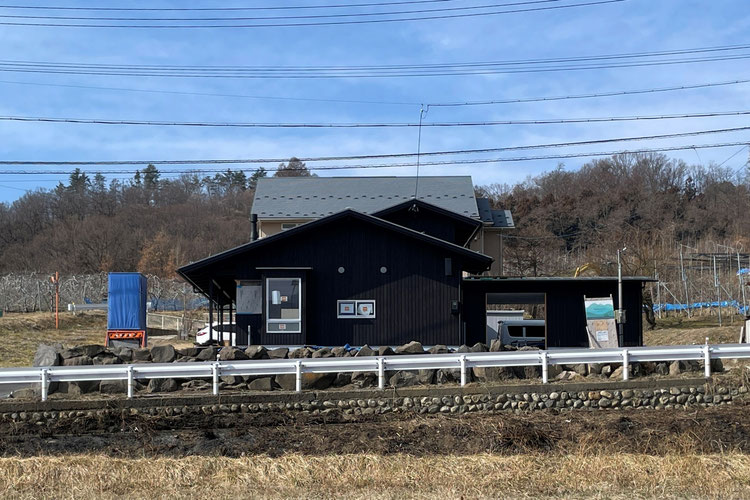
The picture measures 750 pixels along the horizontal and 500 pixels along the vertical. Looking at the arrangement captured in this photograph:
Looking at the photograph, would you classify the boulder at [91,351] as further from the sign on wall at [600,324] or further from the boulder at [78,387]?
the sign on wall at [600,324]

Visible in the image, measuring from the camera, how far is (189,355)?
20.7 meters

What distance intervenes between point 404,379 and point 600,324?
855 centimetres

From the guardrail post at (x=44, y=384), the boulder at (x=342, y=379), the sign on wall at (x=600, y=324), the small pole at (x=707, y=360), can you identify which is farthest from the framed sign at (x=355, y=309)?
the small pole at (x=707, y=360)

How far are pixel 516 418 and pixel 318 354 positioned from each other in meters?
6.36

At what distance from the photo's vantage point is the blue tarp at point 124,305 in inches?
1079

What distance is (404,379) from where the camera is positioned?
18609mm

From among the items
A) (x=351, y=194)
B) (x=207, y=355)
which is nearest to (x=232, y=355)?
(x=207, y=355)

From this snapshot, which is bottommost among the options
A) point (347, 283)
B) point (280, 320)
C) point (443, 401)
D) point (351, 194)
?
point (443, 401)

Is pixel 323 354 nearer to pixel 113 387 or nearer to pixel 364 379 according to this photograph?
pixel 364 379

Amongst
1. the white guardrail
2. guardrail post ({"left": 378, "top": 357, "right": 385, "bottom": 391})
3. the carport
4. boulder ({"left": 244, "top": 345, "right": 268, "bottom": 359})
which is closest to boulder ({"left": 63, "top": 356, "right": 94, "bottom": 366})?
the white guardrail

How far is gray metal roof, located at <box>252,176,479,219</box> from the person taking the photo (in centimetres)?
3853

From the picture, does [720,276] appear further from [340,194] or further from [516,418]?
[516,418]

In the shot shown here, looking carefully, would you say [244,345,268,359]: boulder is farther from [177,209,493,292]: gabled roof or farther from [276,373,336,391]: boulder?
[177,209,493,292]: gabled roof

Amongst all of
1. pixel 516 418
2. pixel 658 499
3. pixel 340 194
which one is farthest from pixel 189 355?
pixel 340 194
